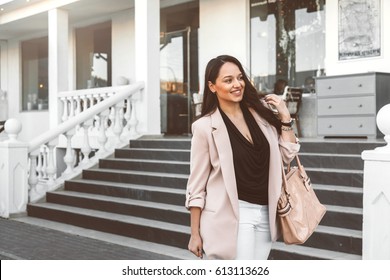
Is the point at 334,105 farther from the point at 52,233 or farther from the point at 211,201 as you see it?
the point at 211,201

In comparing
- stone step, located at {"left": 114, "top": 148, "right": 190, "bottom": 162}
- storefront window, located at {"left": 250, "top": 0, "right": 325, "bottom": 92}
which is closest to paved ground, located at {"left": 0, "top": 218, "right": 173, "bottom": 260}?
stone step, located at {"left": 114, "top": 148, "right": 190, "bottom": 162}

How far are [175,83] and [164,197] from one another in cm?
609

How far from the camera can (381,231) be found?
446 cm

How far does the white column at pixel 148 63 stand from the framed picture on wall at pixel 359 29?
325 centimetres

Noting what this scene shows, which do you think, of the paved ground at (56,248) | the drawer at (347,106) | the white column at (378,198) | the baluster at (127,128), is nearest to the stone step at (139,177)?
the baluster at (127,128)

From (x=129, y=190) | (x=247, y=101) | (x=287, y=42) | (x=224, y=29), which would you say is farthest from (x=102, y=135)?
(x=247, y=101)

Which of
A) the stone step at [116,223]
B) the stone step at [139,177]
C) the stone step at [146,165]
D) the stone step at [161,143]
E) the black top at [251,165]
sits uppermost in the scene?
the black top at [251,165]

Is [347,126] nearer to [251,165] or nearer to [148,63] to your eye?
[148,63]

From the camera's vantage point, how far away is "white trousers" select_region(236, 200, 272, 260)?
2648 millimetres

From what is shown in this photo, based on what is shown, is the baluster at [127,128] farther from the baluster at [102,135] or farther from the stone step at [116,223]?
the stone step at [116,223]

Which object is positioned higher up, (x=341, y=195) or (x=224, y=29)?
(x=224, y=29)

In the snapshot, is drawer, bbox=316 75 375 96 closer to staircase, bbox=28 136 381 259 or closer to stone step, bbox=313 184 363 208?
staircase, bbox=28 136 381 259

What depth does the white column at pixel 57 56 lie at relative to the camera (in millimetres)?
12456

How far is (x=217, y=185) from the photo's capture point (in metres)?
2.67
